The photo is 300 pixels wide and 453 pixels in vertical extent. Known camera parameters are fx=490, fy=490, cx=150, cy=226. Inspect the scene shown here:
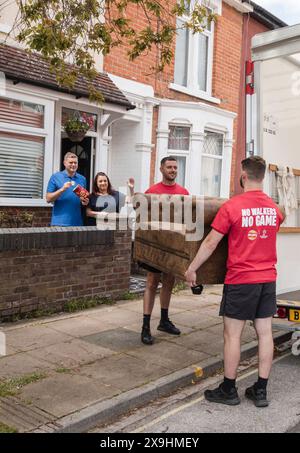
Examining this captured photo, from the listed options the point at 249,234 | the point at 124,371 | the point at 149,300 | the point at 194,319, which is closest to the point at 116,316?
the point at 194,319

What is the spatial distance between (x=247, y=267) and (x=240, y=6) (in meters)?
10.2

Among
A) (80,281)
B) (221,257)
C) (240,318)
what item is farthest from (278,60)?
(80,281)

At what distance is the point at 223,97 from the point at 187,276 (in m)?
9.00

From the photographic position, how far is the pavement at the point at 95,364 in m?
3.72

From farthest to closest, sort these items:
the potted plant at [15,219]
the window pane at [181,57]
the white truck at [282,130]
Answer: the window pane at [181,57]
the potted plant at [15,219]
the white truck at [282,130]

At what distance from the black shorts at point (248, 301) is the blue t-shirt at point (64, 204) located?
11.4 feet

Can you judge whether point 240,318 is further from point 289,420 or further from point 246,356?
point 246,356

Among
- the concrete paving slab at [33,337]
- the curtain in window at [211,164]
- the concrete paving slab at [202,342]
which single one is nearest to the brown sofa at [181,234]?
the concrete paving slab at [202,342]

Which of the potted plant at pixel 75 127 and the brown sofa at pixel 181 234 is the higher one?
the potted plant at pixel 75 127

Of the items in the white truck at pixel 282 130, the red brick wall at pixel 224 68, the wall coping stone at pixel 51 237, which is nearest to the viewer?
the white truck at pixel 282 130

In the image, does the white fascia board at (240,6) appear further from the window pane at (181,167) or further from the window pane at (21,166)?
the window pane at (21,166)

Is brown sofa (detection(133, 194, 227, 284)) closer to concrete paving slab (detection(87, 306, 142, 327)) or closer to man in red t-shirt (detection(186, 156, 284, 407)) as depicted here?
man in red t-shirt (detection(186, 156, 284, 407))

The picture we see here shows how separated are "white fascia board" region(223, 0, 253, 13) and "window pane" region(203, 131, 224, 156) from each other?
10.6 ft
